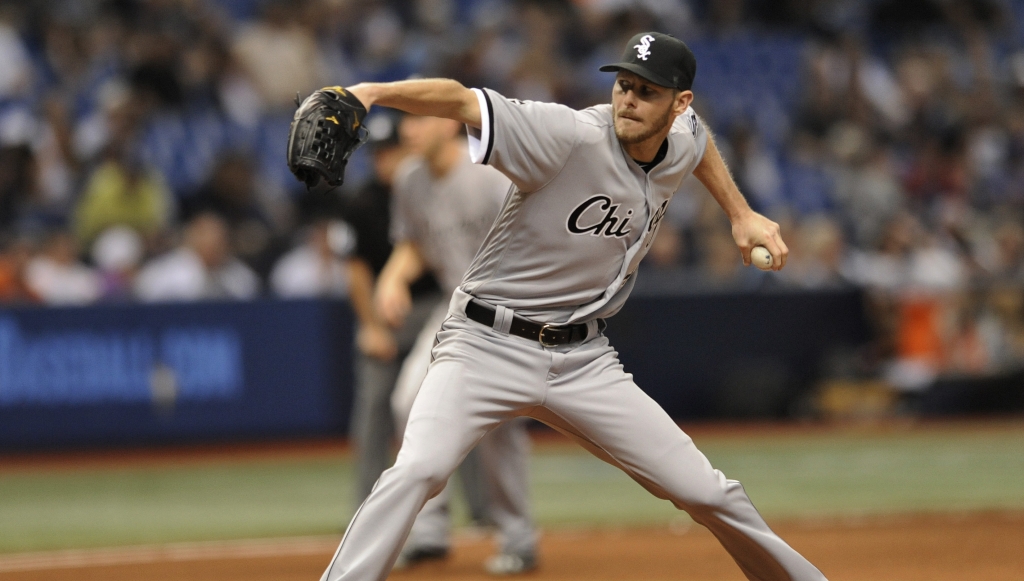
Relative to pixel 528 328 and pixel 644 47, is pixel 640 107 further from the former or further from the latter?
pixel 528 328

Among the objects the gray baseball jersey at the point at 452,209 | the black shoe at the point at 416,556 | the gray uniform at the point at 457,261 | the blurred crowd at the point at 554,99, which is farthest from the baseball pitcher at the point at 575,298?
the blurred crowd at the point at 554,99

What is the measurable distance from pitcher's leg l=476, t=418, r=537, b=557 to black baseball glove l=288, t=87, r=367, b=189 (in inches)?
102

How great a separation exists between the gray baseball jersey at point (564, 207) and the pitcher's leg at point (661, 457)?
257 millimetres

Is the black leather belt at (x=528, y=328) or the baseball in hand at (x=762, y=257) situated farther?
the baseball in hand at (x=762, y=257)

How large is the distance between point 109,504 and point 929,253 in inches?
384

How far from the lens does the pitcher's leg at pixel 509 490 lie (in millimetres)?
6387

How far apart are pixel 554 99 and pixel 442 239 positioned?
9.29 meters

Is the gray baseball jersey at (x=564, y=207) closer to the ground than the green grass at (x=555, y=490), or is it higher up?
higher up

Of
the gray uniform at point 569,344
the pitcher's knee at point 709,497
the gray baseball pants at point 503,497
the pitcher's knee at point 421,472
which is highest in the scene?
the gray uniform at point 569,344

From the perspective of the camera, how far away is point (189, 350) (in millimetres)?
12016

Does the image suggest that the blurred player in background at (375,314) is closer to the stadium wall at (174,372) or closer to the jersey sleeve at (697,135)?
the jersey sleeve at (697,135)

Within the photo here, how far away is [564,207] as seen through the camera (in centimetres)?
454

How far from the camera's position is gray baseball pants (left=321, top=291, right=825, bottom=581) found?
4496 millimetres

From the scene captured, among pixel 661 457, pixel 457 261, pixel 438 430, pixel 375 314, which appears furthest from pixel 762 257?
pixel 375 314
